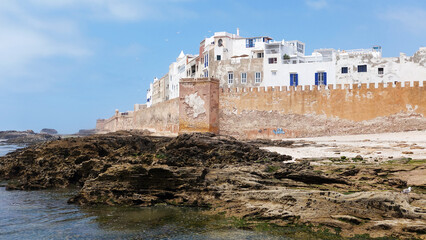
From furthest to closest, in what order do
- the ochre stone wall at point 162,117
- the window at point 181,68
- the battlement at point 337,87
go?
the window at point 181,68 < the ochre stone wall at point 162,117 < the battlement at point 337,87

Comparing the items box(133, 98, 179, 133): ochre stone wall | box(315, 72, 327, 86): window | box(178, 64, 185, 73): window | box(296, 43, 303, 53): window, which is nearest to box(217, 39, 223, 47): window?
box(178, 64, 185, 73): window

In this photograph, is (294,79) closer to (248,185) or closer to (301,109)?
(301,109)

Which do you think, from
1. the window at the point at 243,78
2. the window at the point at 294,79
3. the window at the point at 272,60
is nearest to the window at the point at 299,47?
the window at the point at 272,60

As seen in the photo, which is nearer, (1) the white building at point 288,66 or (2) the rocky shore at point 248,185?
(2) the rocky shore at point 248,185

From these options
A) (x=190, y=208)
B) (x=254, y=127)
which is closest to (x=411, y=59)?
(x=254, y=127)

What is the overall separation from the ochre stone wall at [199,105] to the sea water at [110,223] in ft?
60.6

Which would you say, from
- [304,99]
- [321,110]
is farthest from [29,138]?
[321,110]

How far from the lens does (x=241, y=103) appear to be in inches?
1111

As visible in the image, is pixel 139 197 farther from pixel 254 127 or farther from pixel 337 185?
pixel 254 127

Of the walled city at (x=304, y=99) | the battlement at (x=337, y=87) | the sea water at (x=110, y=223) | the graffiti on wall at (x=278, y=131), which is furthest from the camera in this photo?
the graffiti on wall at (x=278, y=131)

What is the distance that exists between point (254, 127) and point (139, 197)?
61.8ft

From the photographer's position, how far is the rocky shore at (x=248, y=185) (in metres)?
6.79

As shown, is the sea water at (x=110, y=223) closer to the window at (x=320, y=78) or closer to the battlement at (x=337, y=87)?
the battlement at (x=337, y=87)

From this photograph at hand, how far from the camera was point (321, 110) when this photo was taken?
2573cm
